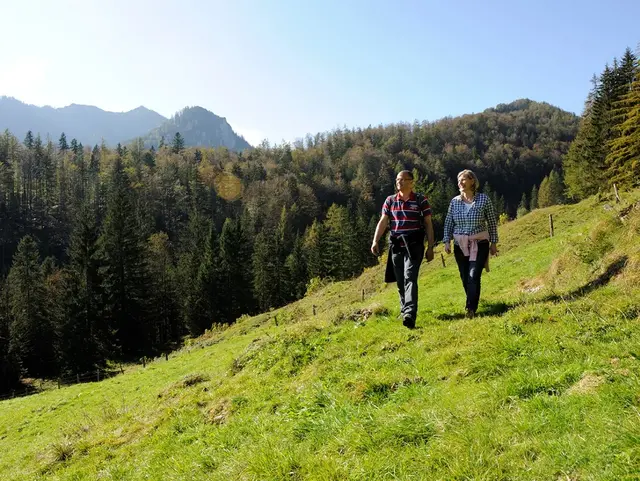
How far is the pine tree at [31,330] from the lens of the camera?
49.3 meters

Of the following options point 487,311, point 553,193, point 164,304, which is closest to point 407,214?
point 487,311

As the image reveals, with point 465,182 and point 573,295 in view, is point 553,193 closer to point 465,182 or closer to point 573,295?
point 573,295

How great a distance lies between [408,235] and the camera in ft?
23.4

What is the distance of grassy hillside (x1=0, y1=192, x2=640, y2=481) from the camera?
310cm

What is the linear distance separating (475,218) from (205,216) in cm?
11647

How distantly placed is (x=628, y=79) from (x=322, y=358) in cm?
5947

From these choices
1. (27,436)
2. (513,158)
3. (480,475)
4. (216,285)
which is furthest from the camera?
(513,158)

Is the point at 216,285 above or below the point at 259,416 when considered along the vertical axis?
below

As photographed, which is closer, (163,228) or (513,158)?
(163,228)

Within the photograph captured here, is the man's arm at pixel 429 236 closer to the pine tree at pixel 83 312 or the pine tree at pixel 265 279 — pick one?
the pine tree at pixel 83 312

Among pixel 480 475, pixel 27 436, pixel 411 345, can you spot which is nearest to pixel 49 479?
pixel 411 345

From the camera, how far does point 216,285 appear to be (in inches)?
2506

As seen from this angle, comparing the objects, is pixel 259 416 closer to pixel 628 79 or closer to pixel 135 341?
pixel 135 341

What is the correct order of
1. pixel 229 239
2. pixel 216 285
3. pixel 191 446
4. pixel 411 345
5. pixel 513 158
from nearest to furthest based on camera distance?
pixel 191 446 < pixel 411 345 < pixel 216 285 < pixel 229 239 < pixel 513 158
